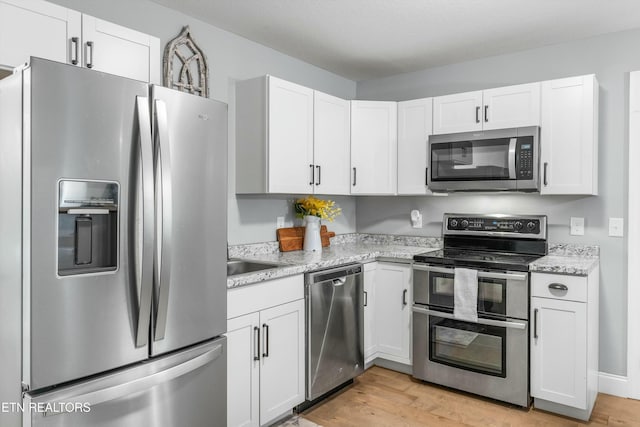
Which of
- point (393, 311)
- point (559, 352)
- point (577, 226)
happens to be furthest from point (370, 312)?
point (577, 226)

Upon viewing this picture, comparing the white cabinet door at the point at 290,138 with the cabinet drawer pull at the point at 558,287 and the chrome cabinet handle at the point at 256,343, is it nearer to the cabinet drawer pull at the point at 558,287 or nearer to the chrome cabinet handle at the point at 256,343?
the chrome cabinet handle at the point at 256,343

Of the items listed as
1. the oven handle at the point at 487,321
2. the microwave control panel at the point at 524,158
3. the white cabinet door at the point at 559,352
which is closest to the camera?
the white cabinet door at the point at 559,352

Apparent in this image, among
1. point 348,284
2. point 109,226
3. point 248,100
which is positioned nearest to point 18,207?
point 109,226

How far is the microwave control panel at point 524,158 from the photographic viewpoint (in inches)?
116

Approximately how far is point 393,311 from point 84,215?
2.36 m

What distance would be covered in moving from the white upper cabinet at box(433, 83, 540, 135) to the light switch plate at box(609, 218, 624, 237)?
86cm

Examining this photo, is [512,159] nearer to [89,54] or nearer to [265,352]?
[265,352]

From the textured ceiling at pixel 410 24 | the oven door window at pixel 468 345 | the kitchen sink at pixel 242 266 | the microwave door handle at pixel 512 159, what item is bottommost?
the oven door window at pixel 468 345

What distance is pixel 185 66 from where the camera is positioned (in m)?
2.69

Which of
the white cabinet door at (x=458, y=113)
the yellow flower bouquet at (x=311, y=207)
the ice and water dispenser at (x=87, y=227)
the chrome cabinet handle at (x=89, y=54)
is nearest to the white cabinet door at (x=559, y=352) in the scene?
the white cabinet door at (x=458, y=113)

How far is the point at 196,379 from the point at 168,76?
1.73 meters

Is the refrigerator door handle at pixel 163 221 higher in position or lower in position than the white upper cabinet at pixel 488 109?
lower

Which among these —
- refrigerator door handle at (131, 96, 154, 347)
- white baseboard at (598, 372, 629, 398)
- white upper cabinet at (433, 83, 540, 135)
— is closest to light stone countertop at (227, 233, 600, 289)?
refrigerator door handle at (131, 96, 154, 347)

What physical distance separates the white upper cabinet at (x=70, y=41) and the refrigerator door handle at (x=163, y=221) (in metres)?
0.51
